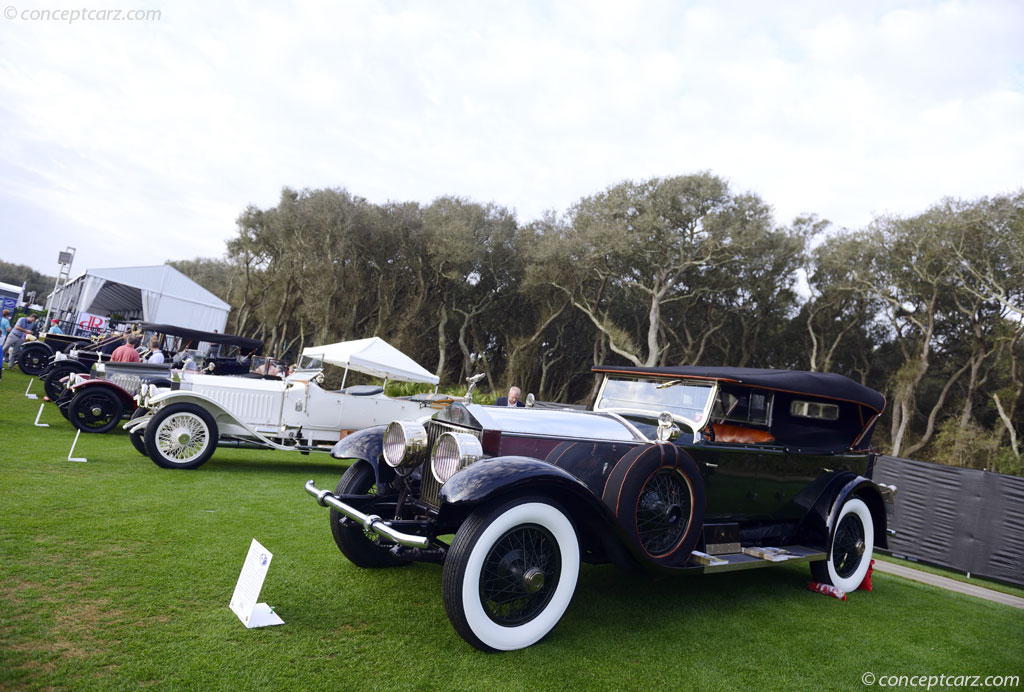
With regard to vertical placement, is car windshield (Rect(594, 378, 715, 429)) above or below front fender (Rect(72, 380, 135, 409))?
above

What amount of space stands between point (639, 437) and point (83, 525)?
158 inches

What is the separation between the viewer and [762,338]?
95.9 feet

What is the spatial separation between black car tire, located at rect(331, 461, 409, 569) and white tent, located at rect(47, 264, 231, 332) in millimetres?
24499

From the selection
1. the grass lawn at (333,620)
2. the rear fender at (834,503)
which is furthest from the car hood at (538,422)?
the rear fender at (834,503)

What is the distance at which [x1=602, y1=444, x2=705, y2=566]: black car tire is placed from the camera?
3.64 meters

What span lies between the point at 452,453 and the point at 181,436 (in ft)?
16.5

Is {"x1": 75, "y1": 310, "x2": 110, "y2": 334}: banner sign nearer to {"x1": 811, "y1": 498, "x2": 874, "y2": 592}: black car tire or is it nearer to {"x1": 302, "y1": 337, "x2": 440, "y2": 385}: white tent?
{"x1": 302, "y1": 337, "x2": 440, "y2": 385}: white tent

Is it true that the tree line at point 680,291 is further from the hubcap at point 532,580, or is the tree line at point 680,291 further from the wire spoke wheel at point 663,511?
the hubcap at point 532,580

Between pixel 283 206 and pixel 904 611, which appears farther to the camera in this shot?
pixel 283 206

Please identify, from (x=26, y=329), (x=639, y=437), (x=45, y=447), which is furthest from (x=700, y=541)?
(x=26, y=329)

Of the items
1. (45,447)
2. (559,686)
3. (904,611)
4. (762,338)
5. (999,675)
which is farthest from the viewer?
(762,338)

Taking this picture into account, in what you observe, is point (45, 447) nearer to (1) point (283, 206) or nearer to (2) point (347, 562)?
(2) point (347, 562)

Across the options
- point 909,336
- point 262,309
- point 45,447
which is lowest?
point 45,447

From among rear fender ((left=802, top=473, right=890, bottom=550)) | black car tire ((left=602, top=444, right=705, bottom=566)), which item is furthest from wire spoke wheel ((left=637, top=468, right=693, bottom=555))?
rear fender ((left=802, top=473, right=890, bottom=550))
